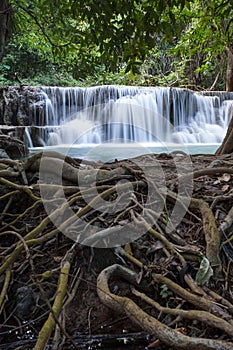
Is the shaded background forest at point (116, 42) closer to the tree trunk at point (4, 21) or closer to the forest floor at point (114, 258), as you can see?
the tree trunk at point (4, 21)

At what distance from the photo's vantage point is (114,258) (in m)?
1.92

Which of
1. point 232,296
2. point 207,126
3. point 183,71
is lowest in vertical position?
point 232,296

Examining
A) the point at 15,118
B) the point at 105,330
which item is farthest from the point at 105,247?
the point at 15,118

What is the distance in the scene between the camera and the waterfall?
38.3 feet

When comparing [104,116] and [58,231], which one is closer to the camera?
[58,231]

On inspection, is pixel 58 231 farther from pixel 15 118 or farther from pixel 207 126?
pixel 207 126

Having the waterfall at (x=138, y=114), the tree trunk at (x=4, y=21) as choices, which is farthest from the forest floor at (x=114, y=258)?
the waterfall at (x=138, y=114)

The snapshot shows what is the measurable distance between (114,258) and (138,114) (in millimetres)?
10883

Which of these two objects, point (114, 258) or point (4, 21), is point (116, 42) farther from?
point (114, 258)

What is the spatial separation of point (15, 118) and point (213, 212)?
989 cm

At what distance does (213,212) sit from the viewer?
2264 millimetres

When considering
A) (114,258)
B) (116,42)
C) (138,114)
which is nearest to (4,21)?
(116,42)

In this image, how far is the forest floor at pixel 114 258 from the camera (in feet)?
4.82

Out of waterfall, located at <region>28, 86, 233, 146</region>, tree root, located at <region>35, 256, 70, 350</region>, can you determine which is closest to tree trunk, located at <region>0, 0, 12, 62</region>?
tree root, located at <region>35, 256, 70, 350</region>
